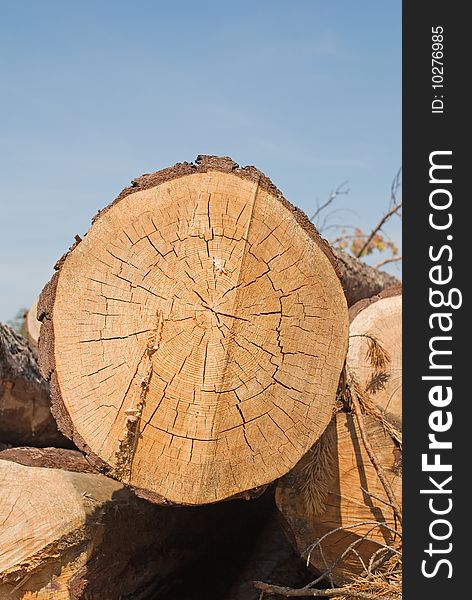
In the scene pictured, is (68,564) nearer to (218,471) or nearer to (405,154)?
(218,471)

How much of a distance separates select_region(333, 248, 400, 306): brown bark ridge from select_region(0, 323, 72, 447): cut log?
1.80m

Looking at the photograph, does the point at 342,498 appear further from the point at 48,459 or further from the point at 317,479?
the point at 48,459

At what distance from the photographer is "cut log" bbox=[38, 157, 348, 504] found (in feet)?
8.00

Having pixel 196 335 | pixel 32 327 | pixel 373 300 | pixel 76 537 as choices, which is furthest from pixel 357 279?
pixel 76 537

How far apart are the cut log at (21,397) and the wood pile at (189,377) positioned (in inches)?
36.9

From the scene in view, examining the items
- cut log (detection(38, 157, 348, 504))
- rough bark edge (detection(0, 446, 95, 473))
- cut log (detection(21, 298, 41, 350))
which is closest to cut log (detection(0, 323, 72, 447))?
rough bark edge (detection(0, 446, 95, 473))

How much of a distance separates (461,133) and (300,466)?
1.32 m

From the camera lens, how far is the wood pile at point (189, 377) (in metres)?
2.44

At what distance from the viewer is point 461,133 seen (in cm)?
262

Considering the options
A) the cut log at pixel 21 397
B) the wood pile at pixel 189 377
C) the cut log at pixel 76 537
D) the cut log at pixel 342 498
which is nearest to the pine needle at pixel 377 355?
the cut log at pixel 342 498

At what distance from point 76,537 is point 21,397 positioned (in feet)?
4.42

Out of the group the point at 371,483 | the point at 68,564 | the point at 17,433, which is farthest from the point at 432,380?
the point at 17,433

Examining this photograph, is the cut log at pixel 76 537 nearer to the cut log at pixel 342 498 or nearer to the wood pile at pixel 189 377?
the wood pile at pixel 189 377

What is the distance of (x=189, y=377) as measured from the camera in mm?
2451
